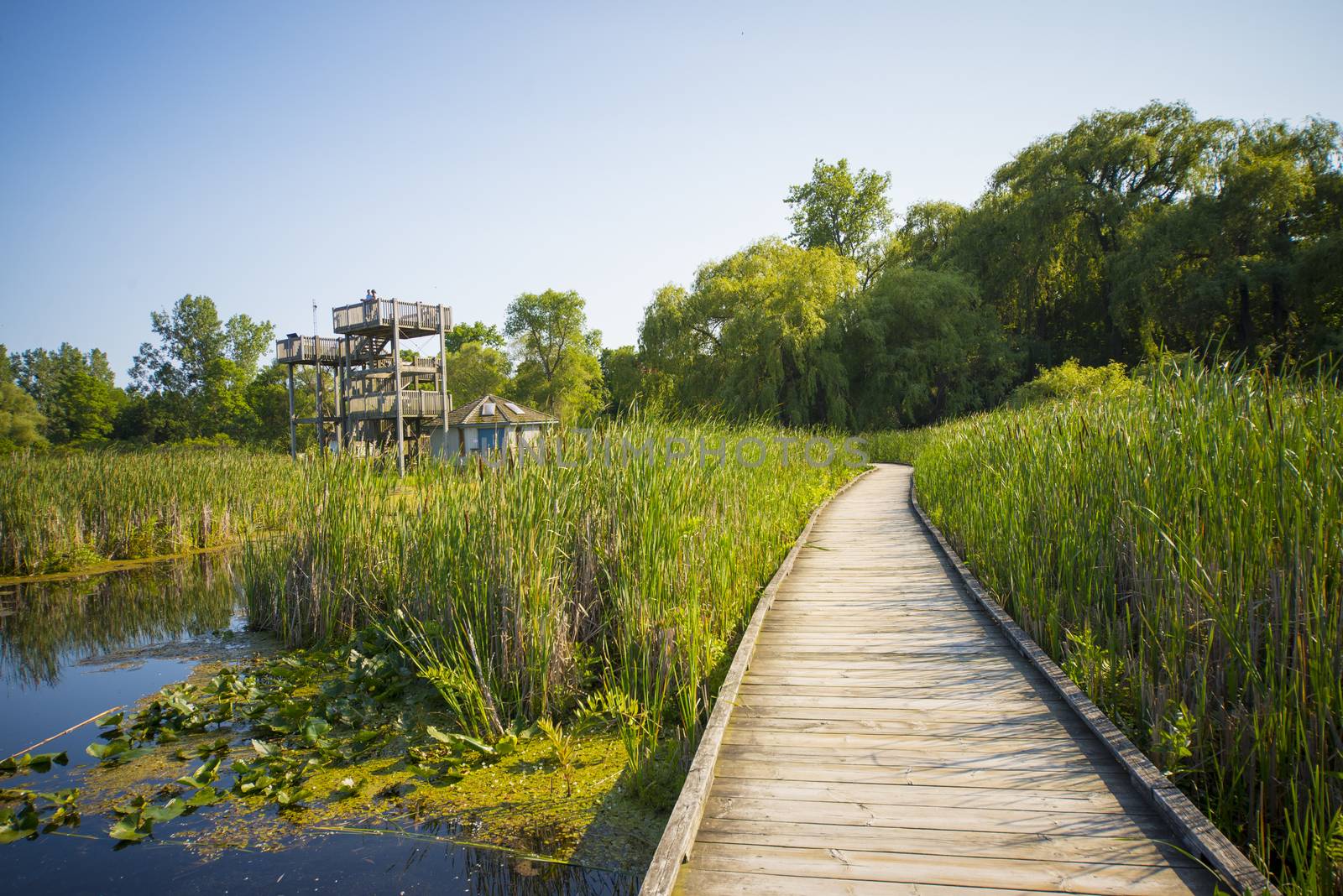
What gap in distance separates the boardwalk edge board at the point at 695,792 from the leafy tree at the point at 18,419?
130ft

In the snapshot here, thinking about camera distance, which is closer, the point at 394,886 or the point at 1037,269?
the point at 394,886

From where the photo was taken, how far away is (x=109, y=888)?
2.76m

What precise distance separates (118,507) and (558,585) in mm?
8384

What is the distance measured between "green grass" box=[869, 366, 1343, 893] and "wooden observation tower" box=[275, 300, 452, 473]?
19.0 m

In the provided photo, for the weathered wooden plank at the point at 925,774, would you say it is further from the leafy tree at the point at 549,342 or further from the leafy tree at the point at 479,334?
the leafy tree at the point at 479,334

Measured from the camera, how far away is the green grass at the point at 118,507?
8.34 meters

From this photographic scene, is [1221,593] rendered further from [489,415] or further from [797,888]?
[489,415]

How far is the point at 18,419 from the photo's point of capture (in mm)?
37594

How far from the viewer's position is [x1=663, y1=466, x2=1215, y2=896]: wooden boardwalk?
2020mm

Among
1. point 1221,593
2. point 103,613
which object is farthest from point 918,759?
point 103,613

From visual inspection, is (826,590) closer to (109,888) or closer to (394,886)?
(394,886)

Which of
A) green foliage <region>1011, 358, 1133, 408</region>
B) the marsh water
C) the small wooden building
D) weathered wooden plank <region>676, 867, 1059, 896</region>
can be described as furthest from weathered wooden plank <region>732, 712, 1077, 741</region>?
the small wooden building

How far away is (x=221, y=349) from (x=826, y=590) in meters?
61.2

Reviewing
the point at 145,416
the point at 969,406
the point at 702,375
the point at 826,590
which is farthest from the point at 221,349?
the point at 826,590
